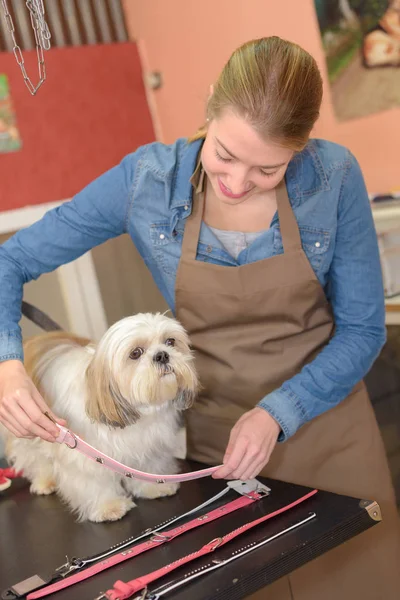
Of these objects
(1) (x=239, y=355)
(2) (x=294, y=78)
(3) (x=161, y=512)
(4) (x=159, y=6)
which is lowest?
(3) (x=161, y=512)

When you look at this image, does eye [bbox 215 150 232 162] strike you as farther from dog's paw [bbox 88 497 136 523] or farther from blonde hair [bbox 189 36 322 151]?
dog's paw [bbox 88 497 136 523]

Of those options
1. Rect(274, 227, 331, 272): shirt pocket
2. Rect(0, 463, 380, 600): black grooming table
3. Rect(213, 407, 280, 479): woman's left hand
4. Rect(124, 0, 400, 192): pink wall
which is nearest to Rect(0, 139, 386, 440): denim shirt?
Rect(274, 227, 331, 272): shirt pocket

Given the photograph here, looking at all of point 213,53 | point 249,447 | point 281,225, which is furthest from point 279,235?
point 213,53

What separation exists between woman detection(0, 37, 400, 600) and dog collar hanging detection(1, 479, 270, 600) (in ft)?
0.38

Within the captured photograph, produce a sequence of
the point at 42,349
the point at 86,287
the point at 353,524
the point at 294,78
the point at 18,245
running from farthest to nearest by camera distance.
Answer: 1. the point at 86,287
2. the point at 42,349
3. the point at 18,245
4. the point at 294,78
5. the point at 353,524

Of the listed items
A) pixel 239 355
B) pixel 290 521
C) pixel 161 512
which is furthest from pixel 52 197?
pixel 290 521

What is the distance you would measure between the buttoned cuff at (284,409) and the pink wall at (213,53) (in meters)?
1.27

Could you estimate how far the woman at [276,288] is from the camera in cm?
146

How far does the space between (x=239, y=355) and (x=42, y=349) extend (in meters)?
0.44

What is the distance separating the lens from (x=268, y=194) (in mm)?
1543

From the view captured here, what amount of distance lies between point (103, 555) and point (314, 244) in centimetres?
72

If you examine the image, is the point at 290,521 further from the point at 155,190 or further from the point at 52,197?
the point at 52,197

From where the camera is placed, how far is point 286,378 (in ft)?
5.03

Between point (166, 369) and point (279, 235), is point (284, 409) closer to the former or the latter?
point (166, 369)
